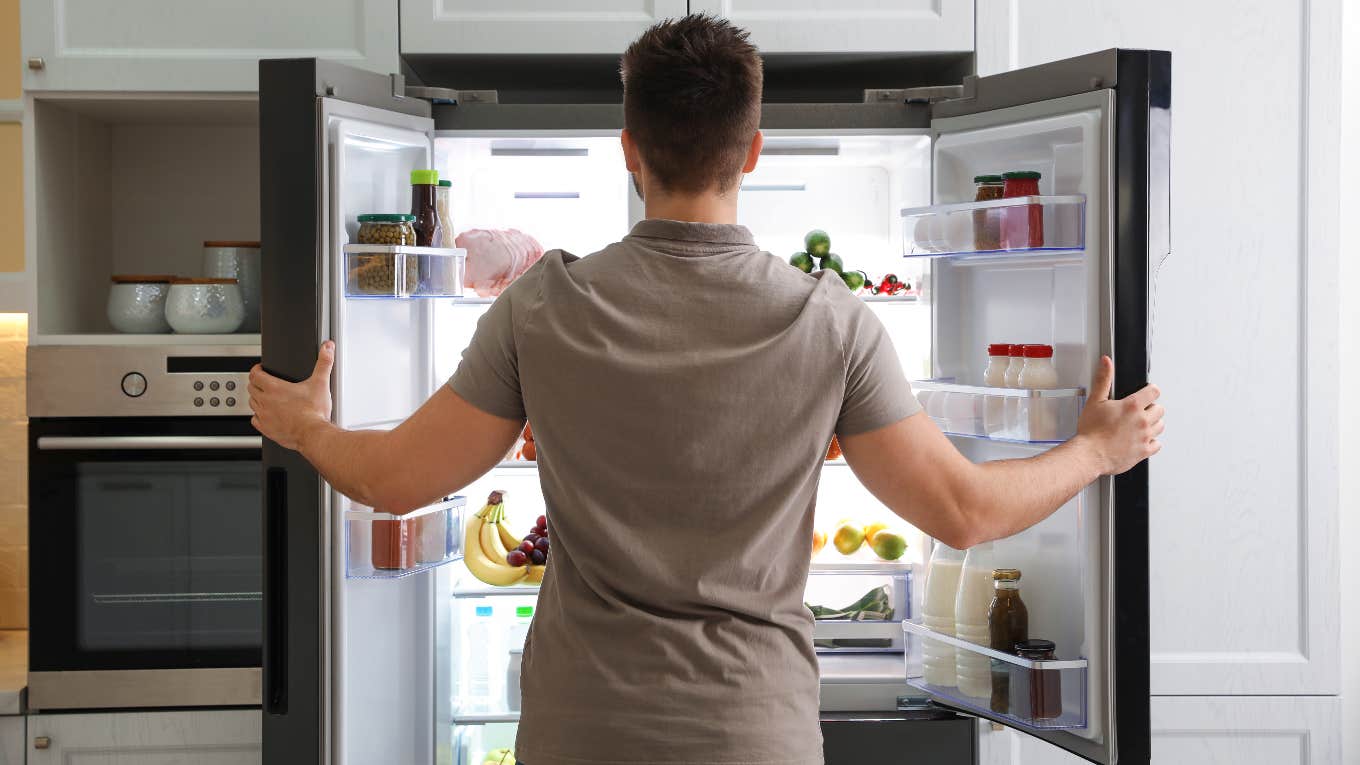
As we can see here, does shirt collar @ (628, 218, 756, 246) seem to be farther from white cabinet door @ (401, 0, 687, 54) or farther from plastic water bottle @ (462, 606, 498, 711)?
plastic water bottle @ (462, 606, 498, 711)

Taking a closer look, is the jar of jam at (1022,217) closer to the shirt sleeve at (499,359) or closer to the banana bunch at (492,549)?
the shirt sleeve at (499,359)

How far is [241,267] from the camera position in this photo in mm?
2201

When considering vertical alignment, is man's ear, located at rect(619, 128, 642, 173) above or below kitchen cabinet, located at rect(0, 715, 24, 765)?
above

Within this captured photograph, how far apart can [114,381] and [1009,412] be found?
159cm

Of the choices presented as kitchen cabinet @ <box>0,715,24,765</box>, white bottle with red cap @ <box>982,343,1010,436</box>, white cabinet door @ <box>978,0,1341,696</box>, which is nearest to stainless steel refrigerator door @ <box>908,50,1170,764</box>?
white bottle with red cap @ <box>982,343,1010,436</box>

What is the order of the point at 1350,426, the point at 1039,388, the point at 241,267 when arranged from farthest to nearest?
the point at 1350,426 < the point at 241,267 < the point at 1039,388

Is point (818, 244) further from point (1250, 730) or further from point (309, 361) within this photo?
point (1250, 730)

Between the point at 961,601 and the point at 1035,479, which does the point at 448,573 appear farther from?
the point at 1035,479

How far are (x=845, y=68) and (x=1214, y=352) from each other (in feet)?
2.89

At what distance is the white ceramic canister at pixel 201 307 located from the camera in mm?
2074

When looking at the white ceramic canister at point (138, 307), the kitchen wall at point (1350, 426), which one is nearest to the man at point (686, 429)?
the white ceramic canister at point (138, 307)

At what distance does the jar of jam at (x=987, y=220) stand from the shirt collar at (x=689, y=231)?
72cm

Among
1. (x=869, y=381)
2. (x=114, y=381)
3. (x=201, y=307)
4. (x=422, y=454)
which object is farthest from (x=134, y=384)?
(x=869, y=381)

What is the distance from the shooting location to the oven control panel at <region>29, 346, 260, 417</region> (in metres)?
1.99
